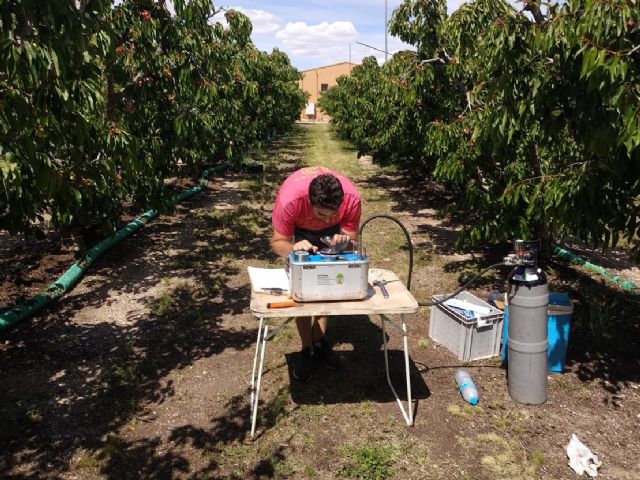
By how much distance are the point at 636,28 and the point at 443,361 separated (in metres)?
3.18

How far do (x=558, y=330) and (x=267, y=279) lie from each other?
262cm

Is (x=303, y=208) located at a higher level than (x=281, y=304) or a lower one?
higher

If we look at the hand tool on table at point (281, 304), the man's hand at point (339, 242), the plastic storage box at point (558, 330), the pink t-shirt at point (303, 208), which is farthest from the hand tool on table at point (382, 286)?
the plastic storage box at point (558, 330)

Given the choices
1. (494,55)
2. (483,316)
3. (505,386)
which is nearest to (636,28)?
(494,55)

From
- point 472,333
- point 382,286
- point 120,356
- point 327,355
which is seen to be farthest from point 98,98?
point 472,333

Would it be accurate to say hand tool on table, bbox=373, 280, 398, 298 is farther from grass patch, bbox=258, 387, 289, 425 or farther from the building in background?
the building in background

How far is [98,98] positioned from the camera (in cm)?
337

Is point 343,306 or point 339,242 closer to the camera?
point 343,306

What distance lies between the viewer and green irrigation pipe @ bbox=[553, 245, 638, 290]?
654cm

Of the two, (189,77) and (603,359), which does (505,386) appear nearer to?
(603,359)

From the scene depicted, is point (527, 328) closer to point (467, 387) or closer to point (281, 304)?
point (467, 387)

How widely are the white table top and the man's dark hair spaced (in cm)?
72

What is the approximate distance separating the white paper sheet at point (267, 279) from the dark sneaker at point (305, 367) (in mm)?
828

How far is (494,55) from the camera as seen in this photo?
386cm
